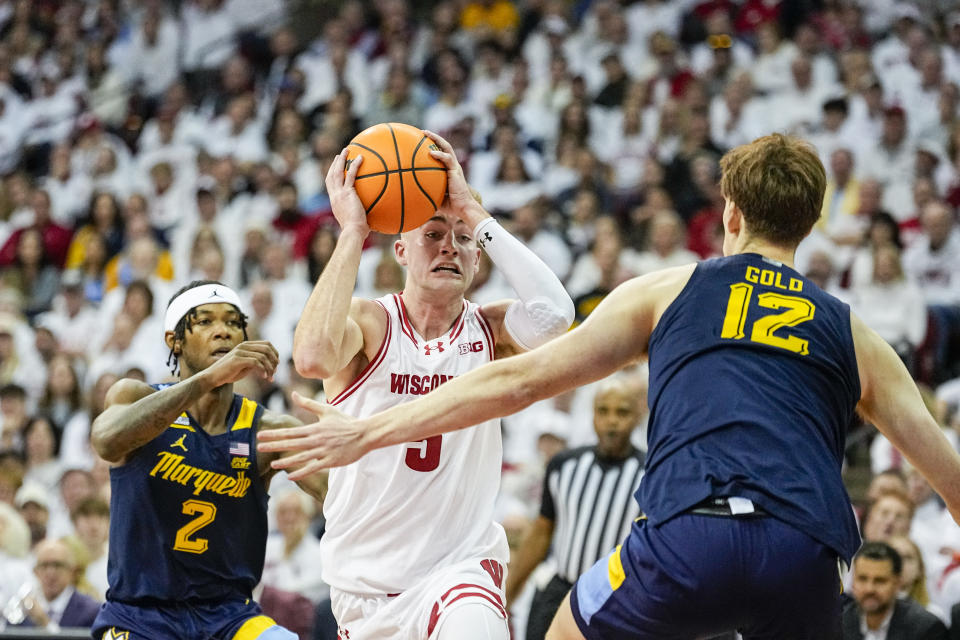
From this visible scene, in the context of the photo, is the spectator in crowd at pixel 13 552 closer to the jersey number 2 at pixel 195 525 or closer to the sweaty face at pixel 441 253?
the jersey number 2 at pixel 195 525

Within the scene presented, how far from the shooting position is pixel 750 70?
1382 cm

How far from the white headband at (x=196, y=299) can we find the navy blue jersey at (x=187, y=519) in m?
0.50

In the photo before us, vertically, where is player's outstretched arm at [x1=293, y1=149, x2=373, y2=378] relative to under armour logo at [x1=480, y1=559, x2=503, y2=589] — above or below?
above

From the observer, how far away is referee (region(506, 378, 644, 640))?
25.5 feet

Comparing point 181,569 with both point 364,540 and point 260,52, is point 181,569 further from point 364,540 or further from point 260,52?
point 260,52

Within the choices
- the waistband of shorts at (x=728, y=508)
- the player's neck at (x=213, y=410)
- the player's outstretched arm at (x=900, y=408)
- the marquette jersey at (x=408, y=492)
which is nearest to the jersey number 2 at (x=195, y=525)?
the player's neck at (x=213, y=410)

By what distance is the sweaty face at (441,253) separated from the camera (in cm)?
535

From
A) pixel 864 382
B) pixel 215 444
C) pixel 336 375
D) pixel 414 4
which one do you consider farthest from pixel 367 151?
pixel 414 4

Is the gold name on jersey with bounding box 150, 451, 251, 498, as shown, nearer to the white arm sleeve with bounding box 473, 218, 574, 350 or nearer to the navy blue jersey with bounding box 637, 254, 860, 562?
the white arm sleeve with bounding box 473, 218, 574, 350

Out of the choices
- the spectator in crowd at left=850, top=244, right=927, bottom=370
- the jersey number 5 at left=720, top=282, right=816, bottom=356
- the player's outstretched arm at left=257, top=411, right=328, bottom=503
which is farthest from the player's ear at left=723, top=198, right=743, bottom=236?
the spectator in crowd at left=850, top=244, right=927, bottom=370

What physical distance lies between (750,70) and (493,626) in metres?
10.4

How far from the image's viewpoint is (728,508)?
3.50 metres

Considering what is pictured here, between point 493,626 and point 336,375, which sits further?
point 336,375

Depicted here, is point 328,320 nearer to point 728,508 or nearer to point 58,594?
point 728,508
